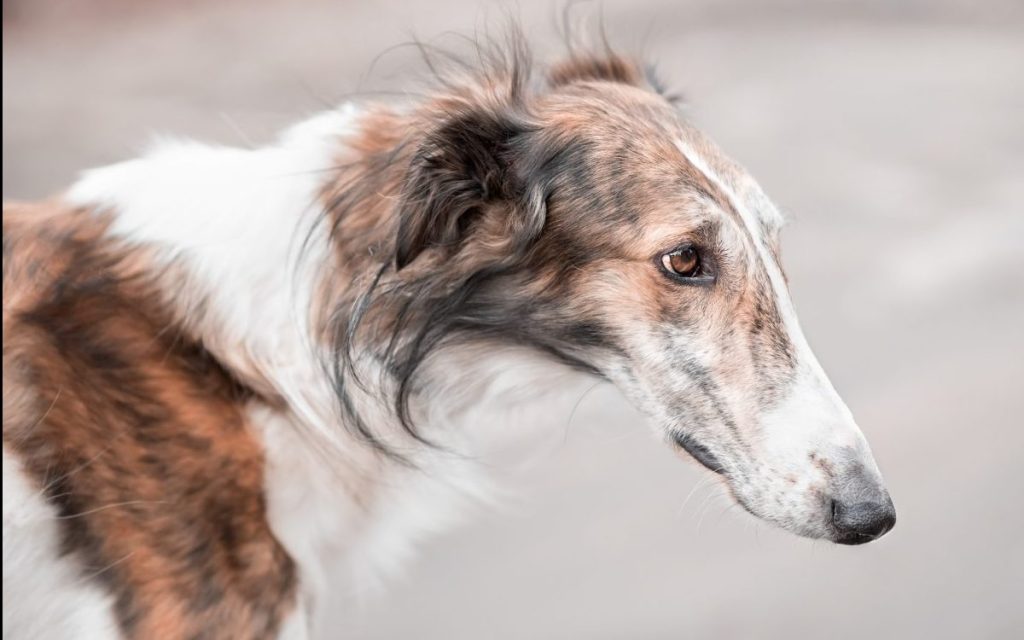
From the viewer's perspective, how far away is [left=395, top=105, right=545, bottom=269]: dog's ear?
2119 millimetres

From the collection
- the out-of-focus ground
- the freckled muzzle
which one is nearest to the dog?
the freckled muzzle

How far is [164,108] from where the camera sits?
5168 millimetres

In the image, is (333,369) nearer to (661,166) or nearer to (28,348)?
(28,348)

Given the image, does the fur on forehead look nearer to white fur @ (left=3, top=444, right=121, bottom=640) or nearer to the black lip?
the black lip

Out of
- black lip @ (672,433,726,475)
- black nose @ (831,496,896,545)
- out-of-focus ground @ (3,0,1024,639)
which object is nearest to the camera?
black nose @ (831,496,896,545)

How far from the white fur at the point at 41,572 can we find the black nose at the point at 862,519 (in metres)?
1.26

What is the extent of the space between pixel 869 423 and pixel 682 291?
6.11ft

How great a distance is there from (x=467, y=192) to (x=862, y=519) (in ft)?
2.97

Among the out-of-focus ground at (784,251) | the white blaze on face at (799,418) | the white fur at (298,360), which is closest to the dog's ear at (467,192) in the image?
the white fur at (298,360)

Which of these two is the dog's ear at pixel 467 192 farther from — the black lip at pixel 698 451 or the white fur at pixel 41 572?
the white fur at pixel 41 572

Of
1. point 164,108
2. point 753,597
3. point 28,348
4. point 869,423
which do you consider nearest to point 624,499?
point 753,597

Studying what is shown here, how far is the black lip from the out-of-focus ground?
8 cm

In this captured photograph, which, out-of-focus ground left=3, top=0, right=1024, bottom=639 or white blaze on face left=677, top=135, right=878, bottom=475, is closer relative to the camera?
white blaze on face left=677, top=135, right=878, bottom=475

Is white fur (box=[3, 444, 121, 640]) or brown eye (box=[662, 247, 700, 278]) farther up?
brown eye (box=[662, 247, 700, 278])
